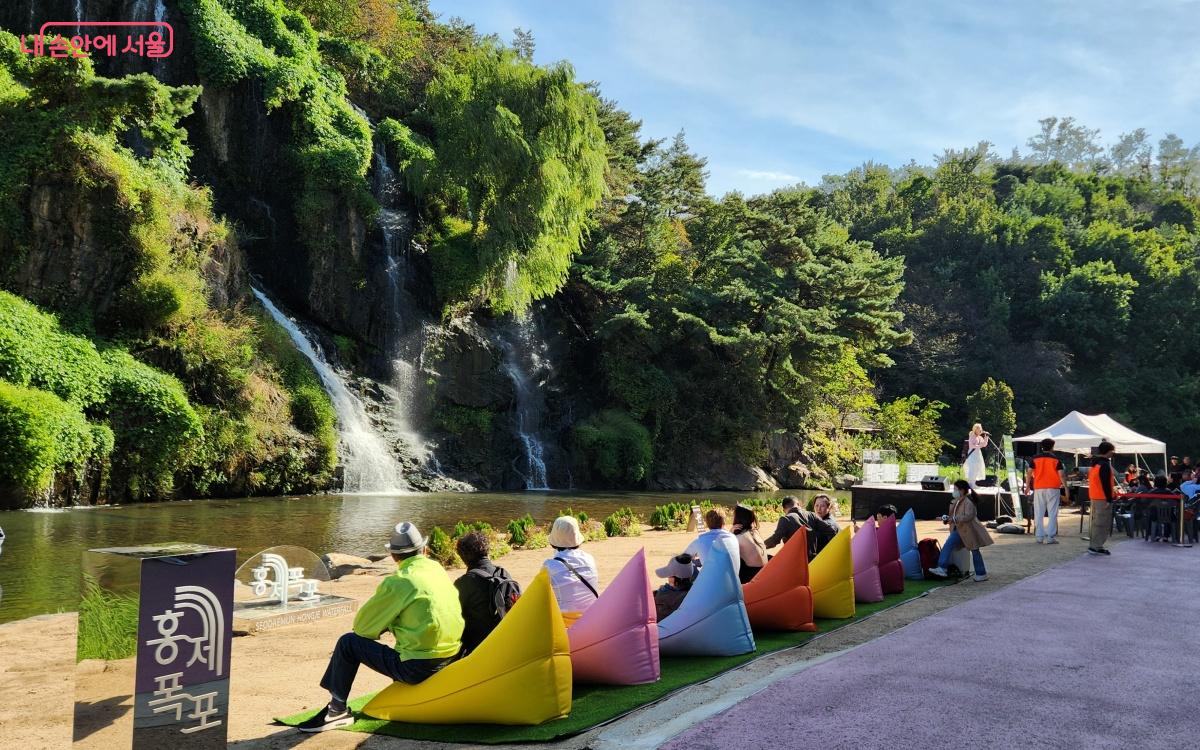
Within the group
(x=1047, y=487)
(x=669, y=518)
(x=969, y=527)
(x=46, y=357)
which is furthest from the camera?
(x=669, y=518)

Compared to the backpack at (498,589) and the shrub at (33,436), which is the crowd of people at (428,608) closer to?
the backpack at (498,589)

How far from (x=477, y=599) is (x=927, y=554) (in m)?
8.66

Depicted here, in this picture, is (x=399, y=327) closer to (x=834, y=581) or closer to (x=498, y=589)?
(x=834, y=581)

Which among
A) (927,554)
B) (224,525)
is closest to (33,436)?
(224,525)

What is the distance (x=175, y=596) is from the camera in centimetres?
438

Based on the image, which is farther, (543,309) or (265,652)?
(543,309)

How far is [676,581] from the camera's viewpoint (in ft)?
26.7

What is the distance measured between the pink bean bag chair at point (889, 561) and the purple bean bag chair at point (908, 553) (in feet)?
3.74

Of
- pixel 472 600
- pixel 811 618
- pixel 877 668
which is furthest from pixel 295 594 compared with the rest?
pixel 877 668

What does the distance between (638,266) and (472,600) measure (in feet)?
111

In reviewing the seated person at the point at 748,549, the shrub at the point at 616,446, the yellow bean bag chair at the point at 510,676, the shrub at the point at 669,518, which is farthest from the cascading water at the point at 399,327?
the yellow bean bag chair at the point at 510,676

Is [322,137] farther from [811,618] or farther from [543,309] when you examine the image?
[811,618]

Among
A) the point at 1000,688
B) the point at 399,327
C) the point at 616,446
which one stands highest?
the point at 399,327

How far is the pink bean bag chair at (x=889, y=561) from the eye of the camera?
Result: 10852 mm
